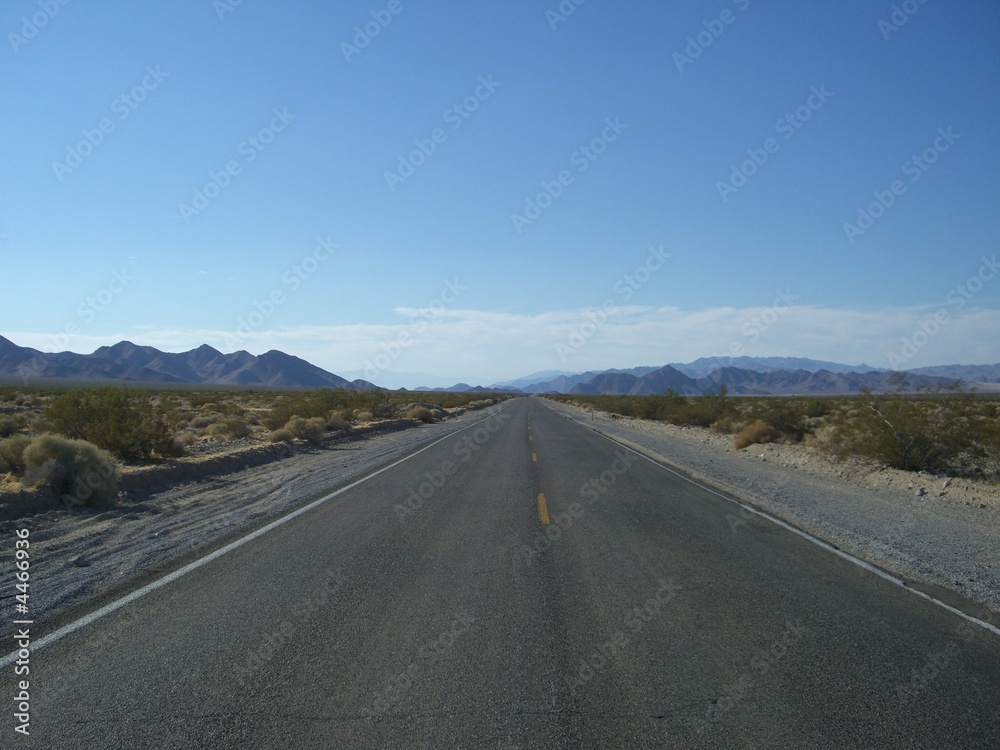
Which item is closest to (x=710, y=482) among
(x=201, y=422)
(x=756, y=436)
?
(x=756, y=436)

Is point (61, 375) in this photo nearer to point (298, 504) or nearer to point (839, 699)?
point (298, 504)

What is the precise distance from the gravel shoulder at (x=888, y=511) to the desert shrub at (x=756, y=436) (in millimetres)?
3372

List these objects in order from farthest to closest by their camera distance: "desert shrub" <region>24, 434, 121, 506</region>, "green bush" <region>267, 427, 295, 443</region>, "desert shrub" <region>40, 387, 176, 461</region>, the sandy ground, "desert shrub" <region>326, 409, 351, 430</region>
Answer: "desert shrub" <region>326, 409, 351, 430</region>, "green bush" <region>267, 427, 295, 443</region>, "desert shrub" <region>40, 387, 176, 461</region>, "desert shrub" <region>24, 434, 121, 506</region>, the sandy ground

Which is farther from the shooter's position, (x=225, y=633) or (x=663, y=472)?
(x=663, y=472)

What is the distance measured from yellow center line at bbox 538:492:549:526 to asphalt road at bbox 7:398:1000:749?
1508mm

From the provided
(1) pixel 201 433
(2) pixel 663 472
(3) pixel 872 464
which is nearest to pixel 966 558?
(2) pixel 663 472

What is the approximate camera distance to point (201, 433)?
93.8ft

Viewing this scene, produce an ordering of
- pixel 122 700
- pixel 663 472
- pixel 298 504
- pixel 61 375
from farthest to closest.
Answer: pixel 61 375
pixel 663 472
pixel 298 504
pixel 122 700

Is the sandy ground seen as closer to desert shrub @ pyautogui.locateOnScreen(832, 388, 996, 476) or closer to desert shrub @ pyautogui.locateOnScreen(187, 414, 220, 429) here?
desert shrub @ pyautogui.locateOnScreen(832, 388, 996, 476)

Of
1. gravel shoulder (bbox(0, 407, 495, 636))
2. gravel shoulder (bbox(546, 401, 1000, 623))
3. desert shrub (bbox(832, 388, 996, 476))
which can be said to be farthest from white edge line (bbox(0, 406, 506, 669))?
desert shrub (bbox(832, 388, 996, 476))

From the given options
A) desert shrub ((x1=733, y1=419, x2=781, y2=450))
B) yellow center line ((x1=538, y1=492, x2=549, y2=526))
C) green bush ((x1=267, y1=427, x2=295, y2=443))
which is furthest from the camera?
desert shrub ((x1=733, y1=419, x2=781, y2=450))

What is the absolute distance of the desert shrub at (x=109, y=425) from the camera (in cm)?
1666

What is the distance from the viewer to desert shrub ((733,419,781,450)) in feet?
87.9

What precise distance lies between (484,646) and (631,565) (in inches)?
123
